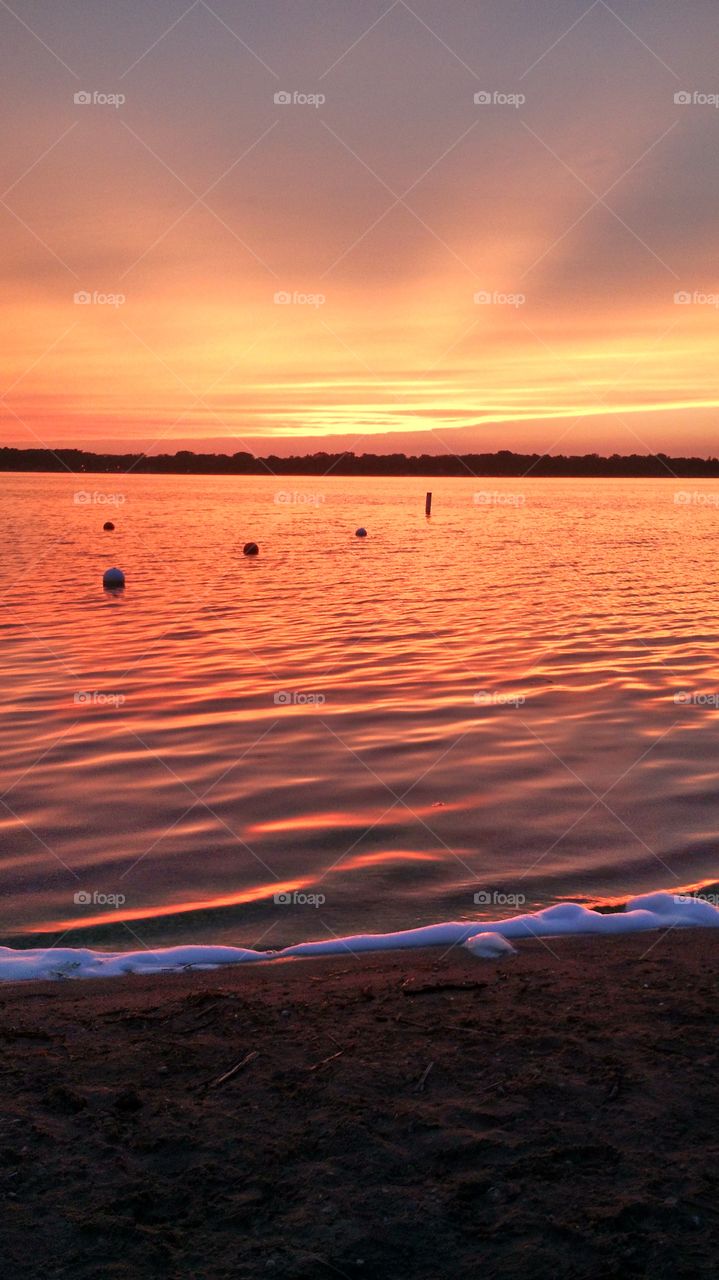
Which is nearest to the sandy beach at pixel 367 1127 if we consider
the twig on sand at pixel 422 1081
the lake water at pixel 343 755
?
the twig on sand at pixel 422 1081

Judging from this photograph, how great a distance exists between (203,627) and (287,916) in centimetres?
1524

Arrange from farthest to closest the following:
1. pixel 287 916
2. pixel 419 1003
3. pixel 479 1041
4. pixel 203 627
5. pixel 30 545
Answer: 1. pixel 30 545
2. pixel 203 627
3. pixel 287 916
4. pixel 419 1003
5. pixel 479 1041

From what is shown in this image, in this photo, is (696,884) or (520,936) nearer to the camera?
(520,936)

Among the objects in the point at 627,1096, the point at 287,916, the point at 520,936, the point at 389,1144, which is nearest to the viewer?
the point at 389,1144

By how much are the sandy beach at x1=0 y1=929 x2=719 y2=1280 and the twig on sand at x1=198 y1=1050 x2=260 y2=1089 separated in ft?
0.07

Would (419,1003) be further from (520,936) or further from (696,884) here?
(696,884)

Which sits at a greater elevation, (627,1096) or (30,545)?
(30,545)

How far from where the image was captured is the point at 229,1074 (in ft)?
14.8

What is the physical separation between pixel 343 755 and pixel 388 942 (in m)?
5.27

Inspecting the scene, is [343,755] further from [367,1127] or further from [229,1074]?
[367,1127]

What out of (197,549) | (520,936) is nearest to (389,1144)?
(520,936)

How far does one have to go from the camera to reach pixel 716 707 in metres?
13.7

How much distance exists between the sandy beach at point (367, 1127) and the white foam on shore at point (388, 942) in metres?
0.43

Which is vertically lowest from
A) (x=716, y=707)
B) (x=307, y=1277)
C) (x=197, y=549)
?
(x=307, y=1277)
